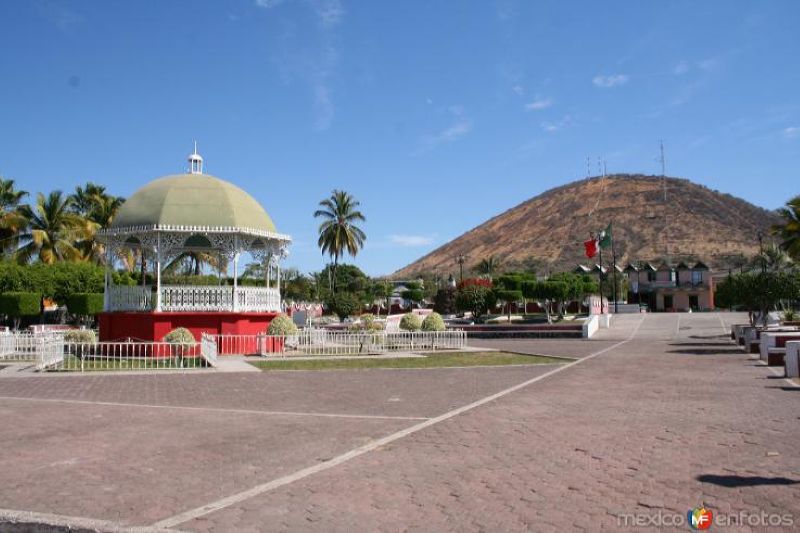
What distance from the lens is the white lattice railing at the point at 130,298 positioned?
23.5 meters

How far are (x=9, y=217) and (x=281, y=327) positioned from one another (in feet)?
104

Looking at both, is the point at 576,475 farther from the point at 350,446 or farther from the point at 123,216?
the point at 123,216

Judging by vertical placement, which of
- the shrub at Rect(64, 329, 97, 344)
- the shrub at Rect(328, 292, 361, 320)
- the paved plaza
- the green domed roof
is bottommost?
the paved plaza

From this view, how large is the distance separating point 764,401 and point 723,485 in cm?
617

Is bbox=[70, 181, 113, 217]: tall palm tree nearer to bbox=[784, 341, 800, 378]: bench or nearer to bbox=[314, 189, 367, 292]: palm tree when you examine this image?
bbox=[314, 189, 367, 292]: palm tree

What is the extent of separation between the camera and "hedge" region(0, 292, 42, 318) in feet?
127

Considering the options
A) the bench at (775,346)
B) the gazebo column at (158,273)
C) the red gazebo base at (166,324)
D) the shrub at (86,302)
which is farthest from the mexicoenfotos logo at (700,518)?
the shrub at (86,302)

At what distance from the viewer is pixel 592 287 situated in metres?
64.8

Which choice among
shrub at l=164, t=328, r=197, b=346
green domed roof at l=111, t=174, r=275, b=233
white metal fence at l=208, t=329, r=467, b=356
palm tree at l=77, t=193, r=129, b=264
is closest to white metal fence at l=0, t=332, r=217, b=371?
shrub at l=164, t=328, r=197, b=346

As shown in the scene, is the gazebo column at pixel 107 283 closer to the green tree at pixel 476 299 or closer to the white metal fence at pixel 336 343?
the white metal fence at pixel 336 343

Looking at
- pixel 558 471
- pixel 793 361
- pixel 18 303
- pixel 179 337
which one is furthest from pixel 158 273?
pixel 18 303

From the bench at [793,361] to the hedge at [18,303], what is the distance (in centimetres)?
3950

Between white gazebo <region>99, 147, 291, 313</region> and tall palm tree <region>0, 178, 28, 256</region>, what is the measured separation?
81.6 ft

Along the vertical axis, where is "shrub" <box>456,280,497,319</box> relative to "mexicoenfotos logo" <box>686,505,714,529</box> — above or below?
above
